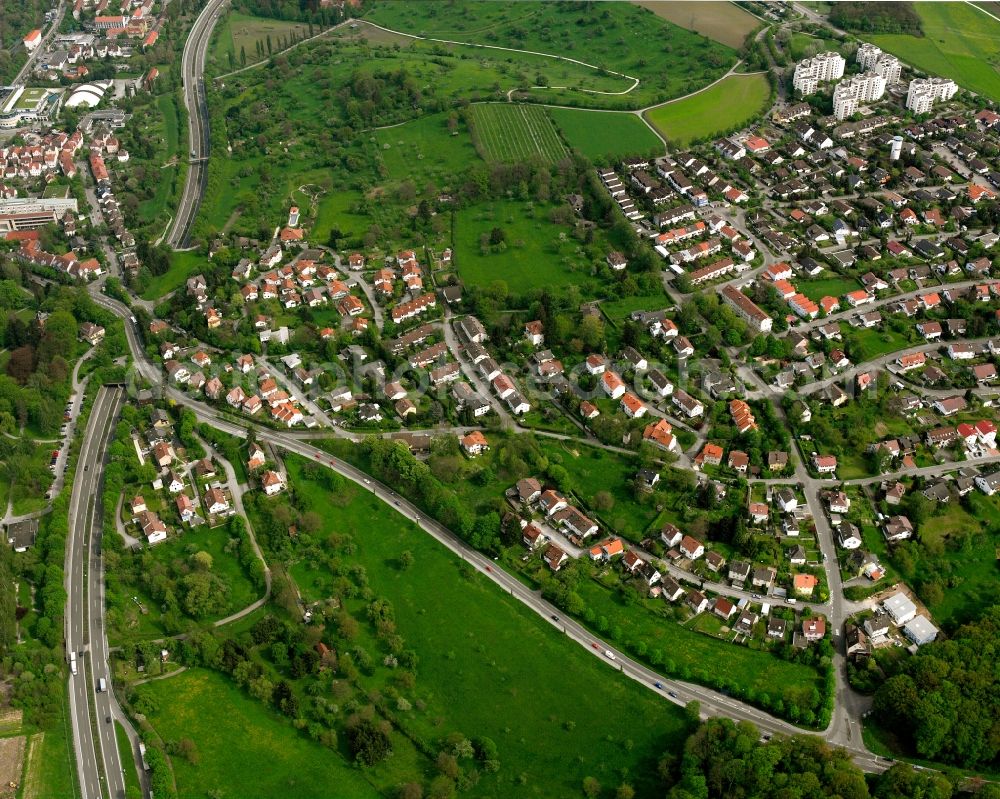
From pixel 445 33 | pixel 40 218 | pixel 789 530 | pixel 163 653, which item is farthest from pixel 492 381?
pixel 445 33

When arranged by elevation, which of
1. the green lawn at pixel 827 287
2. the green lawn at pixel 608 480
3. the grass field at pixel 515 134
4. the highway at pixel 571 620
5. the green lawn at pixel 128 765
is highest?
the grass field at pixel 515 134

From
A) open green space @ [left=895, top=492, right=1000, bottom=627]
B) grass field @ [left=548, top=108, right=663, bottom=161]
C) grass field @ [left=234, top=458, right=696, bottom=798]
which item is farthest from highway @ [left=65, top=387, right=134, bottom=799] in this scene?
grass field @ [left=548, top=108, right=663, bottom=161]

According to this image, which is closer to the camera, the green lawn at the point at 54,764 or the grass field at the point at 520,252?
the green lawn at the point at 54,764

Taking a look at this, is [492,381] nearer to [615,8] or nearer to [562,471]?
[562,471]

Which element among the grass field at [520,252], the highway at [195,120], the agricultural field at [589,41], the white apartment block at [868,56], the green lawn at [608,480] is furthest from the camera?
the agricultural field at [589,41]

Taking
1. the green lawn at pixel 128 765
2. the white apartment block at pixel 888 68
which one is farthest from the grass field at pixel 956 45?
the green lawn at pixel 128 765

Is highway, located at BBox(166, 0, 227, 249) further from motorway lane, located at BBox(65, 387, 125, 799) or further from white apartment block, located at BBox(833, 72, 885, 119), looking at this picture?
white apartment block, located at BBox(833, 72, 885, 119)

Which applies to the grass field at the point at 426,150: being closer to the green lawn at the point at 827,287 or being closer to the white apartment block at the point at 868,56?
the green lawn at the point at 827,287
